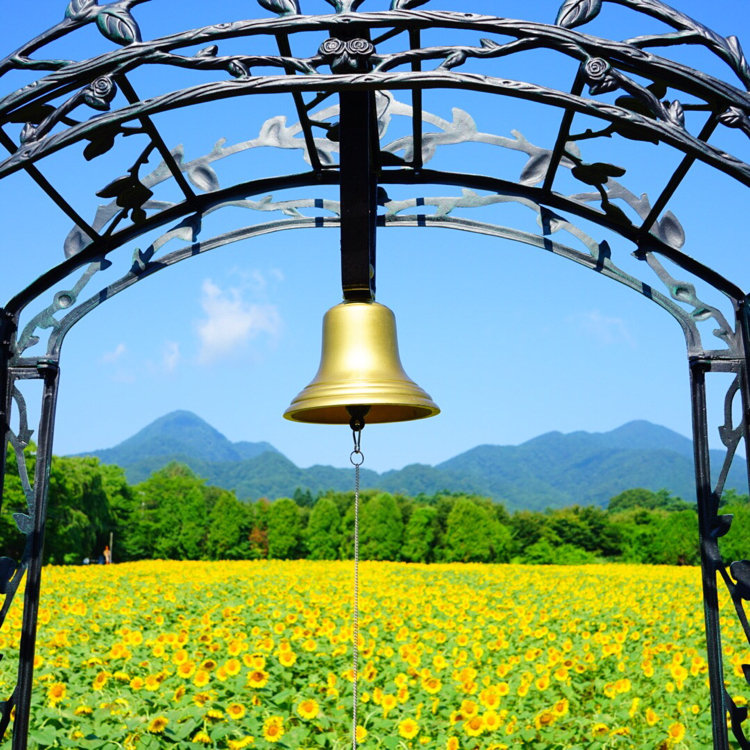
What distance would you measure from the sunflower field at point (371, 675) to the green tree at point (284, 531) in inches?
918

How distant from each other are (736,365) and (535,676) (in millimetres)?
3000

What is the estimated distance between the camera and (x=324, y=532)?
3184cm

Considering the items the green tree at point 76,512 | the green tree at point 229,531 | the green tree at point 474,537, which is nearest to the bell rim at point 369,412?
the green tree at point 76,512

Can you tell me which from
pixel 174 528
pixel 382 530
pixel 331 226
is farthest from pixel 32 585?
pixel 174 528

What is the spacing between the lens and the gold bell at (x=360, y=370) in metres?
2.73

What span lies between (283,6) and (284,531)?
102ft

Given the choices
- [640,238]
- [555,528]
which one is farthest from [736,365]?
[555,528]

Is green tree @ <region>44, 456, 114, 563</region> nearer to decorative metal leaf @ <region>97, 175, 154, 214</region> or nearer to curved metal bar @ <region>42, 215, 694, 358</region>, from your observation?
curved metal bar @ <region>42, 215, 694, 358</region>

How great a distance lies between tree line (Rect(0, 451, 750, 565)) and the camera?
27141 millimetres

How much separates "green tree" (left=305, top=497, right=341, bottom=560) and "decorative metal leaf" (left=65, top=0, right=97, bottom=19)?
29846 millimetres

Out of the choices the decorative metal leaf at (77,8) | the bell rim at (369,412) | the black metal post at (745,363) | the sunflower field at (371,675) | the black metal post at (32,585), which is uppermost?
the decorative metal leaf at (77,8)

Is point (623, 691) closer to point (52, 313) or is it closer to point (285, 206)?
point (285, 206)

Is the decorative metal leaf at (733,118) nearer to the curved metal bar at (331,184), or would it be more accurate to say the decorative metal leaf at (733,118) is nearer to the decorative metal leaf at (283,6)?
the curved metal bar at (331,184)

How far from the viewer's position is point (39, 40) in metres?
2.62
